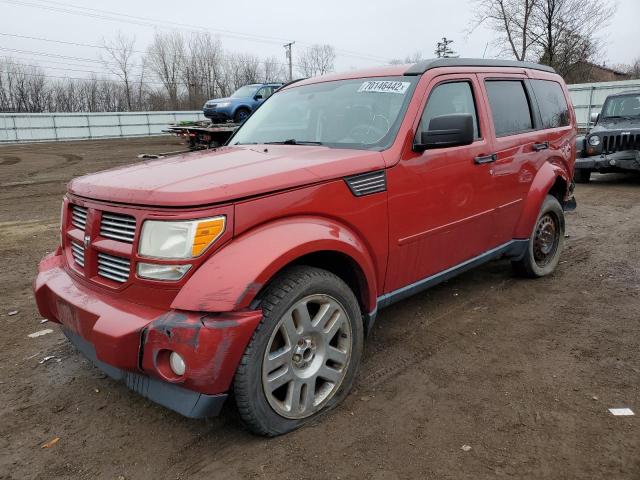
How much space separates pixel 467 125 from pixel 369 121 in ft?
2.10

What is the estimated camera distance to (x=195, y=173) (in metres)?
2.61

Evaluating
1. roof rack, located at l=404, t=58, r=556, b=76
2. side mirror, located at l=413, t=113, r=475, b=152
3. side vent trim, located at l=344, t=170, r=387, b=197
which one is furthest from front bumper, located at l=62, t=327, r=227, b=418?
roof rack, located at l=404, t=58, r=556, b=76

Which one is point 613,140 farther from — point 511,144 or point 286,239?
point 286,239

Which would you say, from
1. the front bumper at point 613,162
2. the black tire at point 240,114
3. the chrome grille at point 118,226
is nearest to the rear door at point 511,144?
the chrome grille at point 118,226

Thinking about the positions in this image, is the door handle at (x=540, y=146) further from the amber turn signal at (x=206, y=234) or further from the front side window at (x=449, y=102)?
the amber turn signal at (x=206, y=234)

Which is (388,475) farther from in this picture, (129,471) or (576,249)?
(576,249)

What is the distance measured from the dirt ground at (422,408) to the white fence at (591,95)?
20.4 meters

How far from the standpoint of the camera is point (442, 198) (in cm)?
339

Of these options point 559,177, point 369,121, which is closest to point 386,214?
point 369,121

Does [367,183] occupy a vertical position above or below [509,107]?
below

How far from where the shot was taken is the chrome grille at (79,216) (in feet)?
9.03

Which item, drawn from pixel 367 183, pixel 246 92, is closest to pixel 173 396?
pixel 367 183

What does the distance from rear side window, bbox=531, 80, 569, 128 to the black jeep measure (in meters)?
6.07

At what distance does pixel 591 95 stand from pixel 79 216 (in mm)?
24189
